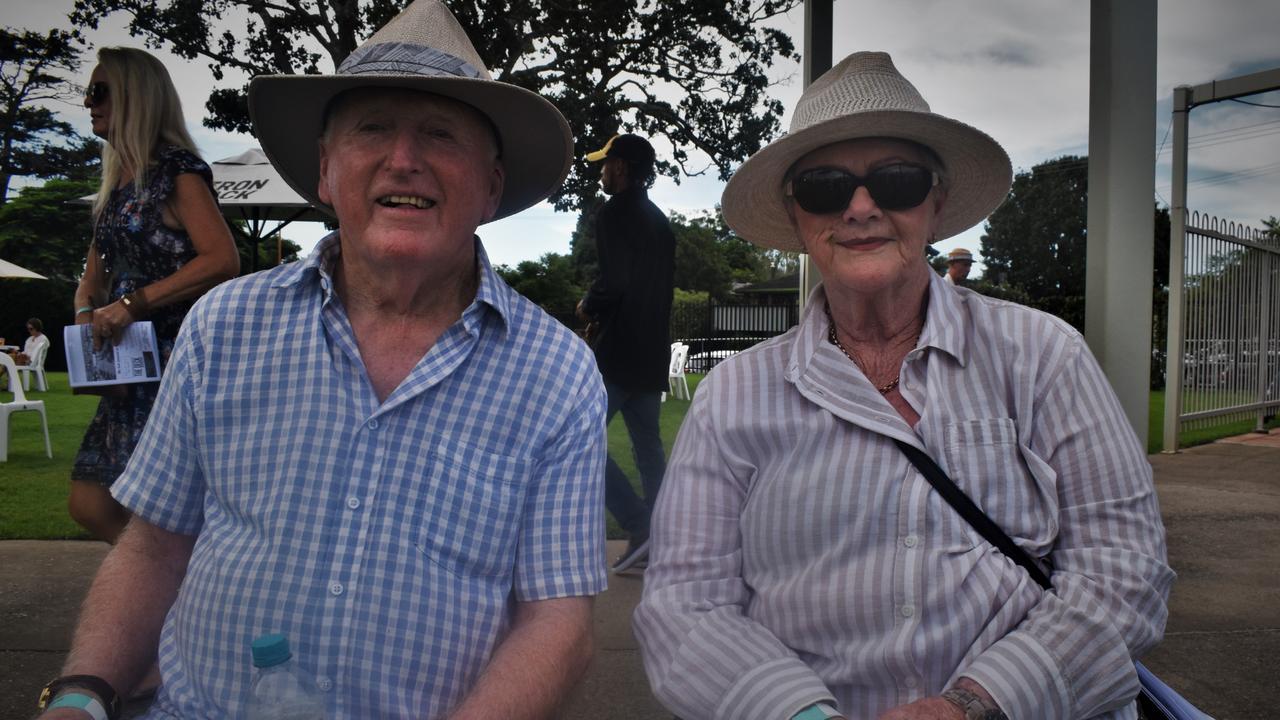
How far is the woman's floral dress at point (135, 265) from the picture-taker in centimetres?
281

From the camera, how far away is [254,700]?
1.37 m

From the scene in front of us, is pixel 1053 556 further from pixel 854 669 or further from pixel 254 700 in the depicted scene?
pixel 254 700

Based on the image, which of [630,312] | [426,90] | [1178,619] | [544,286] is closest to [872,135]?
[426,90]

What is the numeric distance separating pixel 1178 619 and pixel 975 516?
9.89 ft

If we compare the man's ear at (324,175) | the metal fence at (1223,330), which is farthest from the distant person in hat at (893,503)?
the metal fence at (1223,330)

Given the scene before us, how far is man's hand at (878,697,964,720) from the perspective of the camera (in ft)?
4.97

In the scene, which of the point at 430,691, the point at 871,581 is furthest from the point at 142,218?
the point at 871,581

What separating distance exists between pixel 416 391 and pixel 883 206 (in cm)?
105

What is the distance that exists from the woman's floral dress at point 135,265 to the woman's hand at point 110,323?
4.2 inches

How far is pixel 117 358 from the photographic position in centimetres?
275

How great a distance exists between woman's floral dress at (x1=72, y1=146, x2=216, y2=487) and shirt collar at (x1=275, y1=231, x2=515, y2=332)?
1245 millimetres

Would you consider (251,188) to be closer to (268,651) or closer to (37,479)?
(37,479)

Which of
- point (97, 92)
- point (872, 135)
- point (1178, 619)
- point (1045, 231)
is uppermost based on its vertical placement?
point (1045, 231)

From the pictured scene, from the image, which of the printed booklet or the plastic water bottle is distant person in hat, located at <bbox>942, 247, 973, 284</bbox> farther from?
the plastic water bottle
